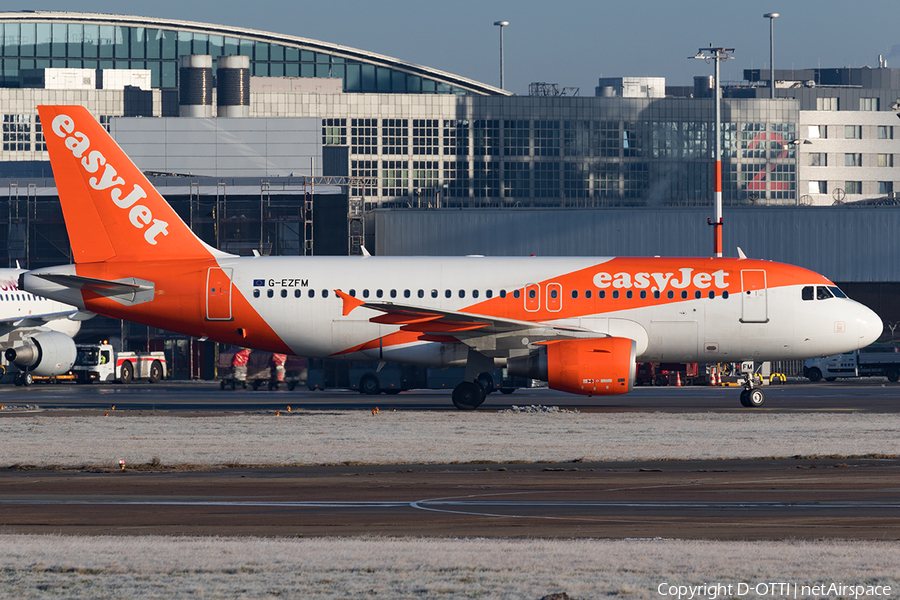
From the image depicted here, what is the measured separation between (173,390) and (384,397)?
40.4 ft

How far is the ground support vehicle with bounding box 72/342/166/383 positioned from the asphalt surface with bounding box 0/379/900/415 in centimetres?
1025

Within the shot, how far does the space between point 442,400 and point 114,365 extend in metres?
27.3

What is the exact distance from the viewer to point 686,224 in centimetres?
6912

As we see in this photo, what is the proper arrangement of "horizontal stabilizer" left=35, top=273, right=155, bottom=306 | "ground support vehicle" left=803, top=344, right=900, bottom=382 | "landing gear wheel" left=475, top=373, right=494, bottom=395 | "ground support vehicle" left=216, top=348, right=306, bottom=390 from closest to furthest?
"horizontal stabilizer" left=35, top=273, right=155, bottom=306, "landing gear wheel" left=475, top=373, right=494, bottom=395, "ground support vehicle" left=216, top=348, right=306, bottom=390, "ground support vehicle" left=803, top=344, right=900, bottom=382

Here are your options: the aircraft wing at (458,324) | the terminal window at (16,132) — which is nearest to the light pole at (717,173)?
the aircraft wing at (458,324)

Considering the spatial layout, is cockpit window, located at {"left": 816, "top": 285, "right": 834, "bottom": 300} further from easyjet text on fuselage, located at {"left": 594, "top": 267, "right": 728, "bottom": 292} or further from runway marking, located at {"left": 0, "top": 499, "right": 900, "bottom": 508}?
runway marking, located at {"left": 0, "top": 499, "right": 900, "bottom": 508}

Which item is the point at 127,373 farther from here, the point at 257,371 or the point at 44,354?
the point at 257,371

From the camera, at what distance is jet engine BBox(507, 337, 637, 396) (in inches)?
1249

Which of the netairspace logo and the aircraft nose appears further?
the aircraft nose

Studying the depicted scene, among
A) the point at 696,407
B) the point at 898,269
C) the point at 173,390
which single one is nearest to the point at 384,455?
the point at 696,407

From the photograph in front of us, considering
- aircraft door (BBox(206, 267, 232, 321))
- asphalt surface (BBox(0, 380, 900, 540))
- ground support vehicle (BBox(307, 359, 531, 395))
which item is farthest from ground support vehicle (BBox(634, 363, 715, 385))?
asphalt surface (BBox(0, 380, 900, 540))

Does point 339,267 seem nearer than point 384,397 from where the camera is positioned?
Yes

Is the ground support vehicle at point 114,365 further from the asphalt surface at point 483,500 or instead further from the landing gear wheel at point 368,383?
the asphalt surface at point 483,500

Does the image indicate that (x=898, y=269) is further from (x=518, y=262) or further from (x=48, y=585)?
(x=48, y=585)
